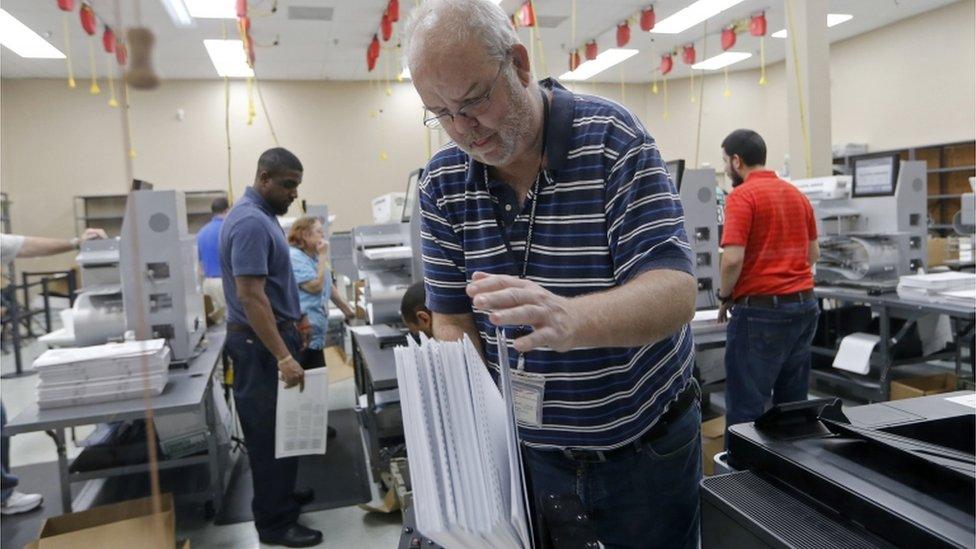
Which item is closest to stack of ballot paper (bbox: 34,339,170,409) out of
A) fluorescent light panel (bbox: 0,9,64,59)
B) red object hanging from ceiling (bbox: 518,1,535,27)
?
fluorescent light panel (bbox: 0,9,64,59)

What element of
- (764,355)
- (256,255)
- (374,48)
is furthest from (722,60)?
(256,255)

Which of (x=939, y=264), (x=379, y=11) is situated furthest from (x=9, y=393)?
(x=939, y=264)

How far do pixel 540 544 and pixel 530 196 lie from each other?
20.6 inches

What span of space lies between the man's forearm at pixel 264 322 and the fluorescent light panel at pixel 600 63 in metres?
7.03

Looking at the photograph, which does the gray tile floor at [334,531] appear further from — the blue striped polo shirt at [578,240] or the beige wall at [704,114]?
the beige wall at [704,114]

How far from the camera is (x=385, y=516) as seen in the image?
270cm

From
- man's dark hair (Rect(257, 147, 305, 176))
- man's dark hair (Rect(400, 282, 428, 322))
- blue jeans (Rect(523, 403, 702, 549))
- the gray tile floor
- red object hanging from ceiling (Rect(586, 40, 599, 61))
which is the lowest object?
the gray tile floor

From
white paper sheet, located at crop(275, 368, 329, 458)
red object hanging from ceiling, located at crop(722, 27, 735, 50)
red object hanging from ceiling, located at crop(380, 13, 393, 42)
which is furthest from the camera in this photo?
red object hanging from ceiling, located at crop(722, 27, 735, 50)

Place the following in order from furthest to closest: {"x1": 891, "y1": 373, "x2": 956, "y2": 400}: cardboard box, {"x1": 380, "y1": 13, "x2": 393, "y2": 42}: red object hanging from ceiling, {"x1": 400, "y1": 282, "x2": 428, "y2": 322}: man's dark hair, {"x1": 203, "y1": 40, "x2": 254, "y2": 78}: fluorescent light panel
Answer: {"x1": 380, "y1": 13, "x2": 393, "y2": 42}: red object hanging from ceiling, {"x1": 891, "y1": 373, "x2": 956, "y2": 400}: cardboard box, {"x1": 400, "y1": 282, "x2": 428, "y2": 322}: man's dark hair, {"x1": 203, "y1": 40, "x2": 254, "y2": 78}: fluorescent light panel

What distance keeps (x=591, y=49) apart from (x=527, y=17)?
3.46 meters

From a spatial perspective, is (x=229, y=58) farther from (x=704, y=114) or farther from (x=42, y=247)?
(x=704, y=114)

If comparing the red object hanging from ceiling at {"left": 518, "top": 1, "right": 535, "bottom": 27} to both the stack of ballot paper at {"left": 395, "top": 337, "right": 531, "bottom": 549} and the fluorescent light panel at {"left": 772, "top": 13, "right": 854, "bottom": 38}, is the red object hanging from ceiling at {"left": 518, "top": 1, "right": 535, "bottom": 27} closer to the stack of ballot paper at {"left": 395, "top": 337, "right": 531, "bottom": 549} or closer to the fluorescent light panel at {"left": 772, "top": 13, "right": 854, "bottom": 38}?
the fluorescent light panel at {"left": 772, "top": 13, "right": 854, "bottom": 38}

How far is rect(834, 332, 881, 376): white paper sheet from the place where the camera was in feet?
11.1

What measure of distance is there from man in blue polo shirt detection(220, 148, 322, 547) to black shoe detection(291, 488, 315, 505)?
0.30 metres
